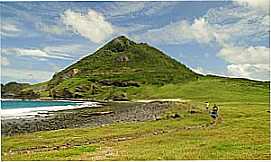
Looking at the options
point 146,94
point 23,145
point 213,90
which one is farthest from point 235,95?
point 23,145

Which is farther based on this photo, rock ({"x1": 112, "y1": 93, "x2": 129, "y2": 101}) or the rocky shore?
rock ({"x1": 112, "y1": 93, "x2": 129, "y2": 101})

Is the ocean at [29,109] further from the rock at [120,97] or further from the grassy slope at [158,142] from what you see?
the rock at [120,97]

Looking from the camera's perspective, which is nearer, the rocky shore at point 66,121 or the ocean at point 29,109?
the rocky shore at point 66,121

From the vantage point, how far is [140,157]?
18.5m

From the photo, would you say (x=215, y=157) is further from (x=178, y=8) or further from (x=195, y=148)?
(x=178, y=8)

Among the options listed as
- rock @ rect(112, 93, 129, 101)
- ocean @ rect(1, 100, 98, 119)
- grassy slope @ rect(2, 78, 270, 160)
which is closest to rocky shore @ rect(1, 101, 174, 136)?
grassy slope @ rect(2, 78, 270, 160)

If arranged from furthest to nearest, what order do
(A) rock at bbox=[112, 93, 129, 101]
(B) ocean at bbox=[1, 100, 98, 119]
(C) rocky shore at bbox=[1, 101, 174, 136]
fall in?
(A) rock at bbox=[112, 93, 129, 101] → (B) ocean at bbox=[1, 100, 98, 119] → (C) rocky shore at bbox=[1, 101, 174, 136]

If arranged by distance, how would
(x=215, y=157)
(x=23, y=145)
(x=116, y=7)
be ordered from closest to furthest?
(x=116, y=7) < (x=215, y=157) < (x=23, y=145)

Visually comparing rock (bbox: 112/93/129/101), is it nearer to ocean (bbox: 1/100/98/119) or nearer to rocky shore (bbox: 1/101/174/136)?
ocean (bbox: 1/100/98/119)

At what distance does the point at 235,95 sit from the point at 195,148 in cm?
13469

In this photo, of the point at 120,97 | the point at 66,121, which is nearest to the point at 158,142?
the point at 66,121

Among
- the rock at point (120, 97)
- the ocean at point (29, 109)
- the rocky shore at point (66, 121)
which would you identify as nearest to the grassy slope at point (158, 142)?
the rocky shore at point (66, 121)

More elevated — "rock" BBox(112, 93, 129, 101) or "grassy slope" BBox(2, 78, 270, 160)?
"rock" BBox(112, 93, 129, 101)

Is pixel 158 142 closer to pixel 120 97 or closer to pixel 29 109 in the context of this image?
pixel 29 109
